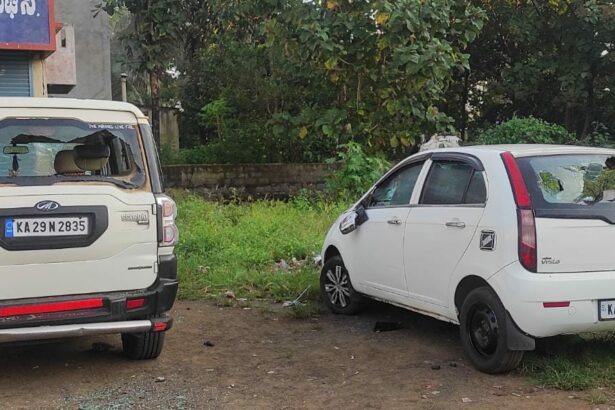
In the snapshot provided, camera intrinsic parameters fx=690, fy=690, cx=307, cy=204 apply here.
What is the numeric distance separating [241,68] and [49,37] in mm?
4197

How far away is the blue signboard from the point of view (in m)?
12.1

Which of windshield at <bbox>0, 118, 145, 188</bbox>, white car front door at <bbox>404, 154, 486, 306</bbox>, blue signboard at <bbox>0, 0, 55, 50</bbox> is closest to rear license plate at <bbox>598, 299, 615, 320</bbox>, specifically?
white car front door at <bbox>404, 154, 486, 306</bbox>

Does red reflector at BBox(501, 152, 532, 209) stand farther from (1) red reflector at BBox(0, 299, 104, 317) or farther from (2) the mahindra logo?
(2) the mahindra logo

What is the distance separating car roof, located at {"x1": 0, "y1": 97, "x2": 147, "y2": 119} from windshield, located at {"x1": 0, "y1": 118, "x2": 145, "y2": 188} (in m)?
0.09

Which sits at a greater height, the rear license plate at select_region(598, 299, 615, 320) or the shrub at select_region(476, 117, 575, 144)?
the shrub at select_region(476, 117, 575, 144)

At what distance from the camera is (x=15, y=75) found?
505 inches

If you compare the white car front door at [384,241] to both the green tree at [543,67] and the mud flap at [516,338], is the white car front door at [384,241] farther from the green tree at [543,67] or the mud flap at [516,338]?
the green tree at [543,67]

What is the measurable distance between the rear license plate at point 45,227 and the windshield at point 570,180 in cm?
294

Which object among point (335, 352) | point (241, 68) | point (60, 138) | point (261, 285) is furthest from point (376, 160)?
point (60, 138)

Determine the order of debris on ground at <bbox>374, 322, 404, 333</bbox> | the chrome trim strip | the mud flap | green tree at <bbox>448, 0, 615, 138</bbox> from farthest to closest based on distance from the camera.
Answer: green tree at <bbox>448, 0, 615, 138</bbox> → debris on ground at <bbox>374, 322, 404, 333</bbox> → the mud flap → the chrome trim strip

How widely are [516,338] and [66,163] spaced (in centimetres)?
340

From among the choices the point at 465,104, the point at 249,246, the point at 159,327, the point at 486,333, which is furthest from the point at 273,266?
the point at 465,104

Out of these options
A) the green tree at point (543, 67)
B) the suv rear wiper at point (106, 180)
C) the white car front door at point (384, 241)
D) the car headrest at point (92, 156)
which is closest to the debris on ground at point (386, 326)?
the white car front door at point (384, 241)

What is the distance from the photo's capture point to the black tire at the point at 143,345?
5.09 metres
